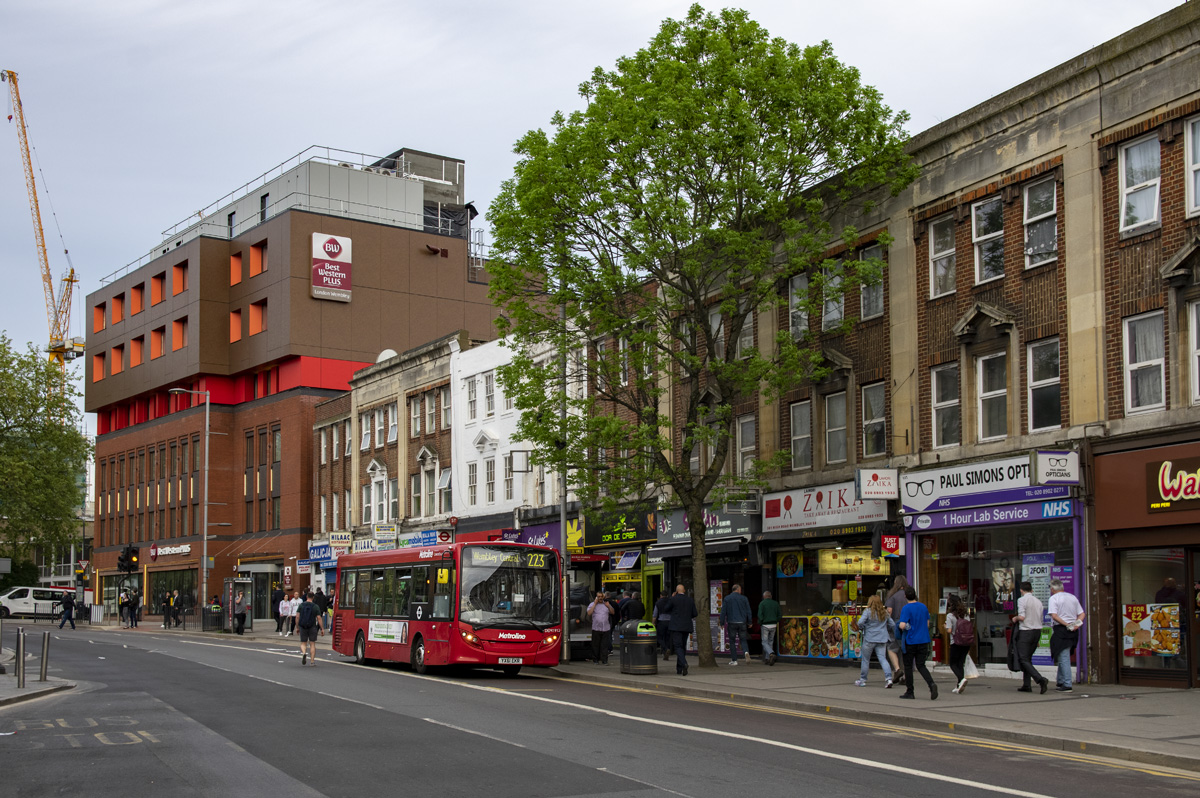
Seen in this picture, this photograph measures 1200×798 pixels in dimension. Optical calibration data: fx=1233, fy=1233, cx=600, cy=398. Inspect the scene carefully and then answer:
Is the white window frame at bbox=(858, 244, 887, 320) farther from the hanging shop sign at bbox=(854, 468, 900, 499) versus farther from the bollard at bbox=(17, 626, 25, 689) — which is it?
the bollard at bbox=(17, 626, 25, 689)

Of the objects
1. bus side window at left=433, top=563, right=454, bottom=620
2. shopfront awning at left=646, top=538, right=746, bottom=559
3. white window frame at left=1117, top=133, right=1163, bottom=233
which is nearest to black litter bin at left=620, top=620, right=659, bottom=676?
bus side window at left=433, top=563, right=454, bottom=620

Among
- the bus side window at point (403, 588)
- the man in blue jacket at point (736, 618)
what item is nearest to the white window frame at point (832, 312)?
the man in blue jacket at point (736, 618)

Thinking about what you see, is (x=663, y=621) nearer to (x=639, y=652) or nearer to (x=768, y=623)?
(x=768, y=623)

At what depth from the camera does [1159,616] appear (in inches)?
766

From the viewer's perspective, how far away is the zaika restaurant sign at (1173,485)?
61.1 ft

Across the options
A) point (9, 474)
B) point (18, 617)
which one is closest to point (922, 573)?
point (9, 474)

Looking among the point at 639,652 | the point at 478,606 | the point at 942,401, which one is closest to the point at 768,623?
the point at 639,652

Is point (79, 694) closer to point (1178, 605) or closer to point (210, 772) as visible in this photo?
point (210, 772)

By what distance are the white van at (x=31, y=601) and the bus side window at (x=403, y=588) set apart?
51.5 metres

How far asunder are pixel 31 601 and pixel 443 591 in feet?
183

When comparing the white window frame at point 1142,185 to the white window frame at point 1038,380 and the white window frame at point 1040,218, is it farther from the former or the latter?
the white window frame at point 1038,380

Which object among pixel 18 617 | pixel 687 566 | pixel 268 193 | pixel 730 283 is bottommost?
pixel 18 617

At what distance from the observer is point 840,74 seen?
24.1m

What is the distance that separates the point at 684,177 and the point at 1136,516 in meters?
10.2
